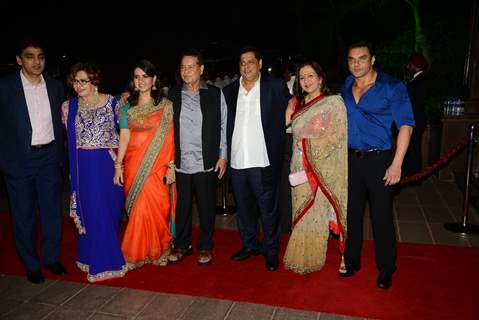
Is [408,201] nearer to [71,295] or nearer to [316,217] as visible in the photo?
[316,217]

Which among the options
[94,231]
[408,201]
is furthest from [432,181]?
[94,231]

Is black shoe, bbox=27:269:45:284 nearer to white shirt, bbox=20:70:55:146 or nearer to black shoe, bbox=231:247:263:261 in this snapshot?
white shirt, bbox=20:70:55:146

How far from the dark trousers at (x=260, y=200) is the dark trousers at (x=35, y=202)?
4.84ft

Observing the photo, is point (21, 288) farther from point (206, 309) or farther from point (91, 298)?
point (206, 309)

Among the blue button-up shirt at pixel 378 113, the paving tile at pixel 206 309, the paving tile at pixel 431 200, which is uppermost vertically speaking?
the blue button-up shirt at pixel 378 113

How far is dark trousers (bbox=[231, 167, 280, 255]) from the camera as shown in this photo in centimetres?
348

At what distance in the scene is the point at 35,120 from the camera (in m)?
3.28

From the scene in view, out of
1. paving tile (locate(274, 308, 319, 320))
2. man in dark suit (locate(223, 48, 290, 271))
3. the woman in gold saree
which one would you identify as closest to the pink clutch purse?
the woman in gold saree

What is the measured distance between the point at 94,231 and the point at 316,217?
1776 millimetres

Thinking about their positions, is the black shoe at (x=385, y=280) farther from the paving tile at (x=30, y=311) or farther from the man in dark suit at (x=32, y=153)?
the man in dark suit at (x=32, y=153)

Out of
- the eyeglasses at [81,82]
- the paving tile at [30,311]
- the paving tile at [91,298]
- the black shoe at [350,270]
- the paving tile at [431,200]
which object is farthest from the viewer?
the paving tile at [431,200]

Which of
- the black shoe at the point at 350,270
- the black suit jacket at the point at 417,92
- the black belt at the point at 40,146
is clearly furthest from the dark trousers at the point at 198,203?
the black suit jacket at the point at 417,92

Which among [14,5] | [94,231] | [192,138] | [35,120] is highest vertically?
[14,5]

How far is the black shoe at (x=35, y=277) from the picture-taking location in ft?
10.9
